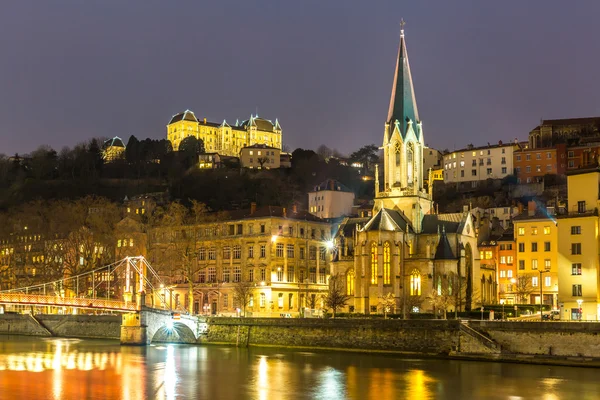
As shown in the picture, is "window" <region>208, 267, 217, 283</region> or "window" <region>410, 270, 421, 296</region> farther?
"window" <region>208, 267, 217, 283</region>

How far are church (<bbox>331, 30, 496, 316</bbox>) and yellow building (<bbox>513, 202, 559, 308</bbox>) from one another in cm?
604

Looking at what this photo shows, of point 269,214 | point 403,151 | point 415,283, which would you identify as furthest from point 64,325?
point 403,151

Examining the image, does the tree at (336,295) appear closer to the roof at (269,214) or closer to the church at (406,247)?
the church at (406,247)

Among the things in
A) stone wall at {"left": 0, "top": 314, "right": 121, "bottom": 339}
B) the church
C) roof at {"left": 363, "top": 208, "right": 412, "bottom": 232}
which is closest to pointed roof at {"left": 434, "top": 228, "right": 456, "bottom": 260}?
the church

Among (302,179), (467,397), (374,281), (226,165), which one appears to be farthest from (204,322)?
(226,165)

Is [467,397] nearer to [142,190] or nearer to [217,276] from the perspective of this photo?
[217,276]

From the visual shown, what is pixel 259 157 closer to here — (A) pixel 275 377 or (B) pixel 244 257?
(B) pixel 244 257

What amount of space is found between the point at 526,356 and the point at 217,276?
44924 mm

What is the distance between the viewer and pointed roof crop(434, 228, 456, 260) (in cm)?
7838

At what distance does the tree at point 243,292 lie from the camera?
83.0m

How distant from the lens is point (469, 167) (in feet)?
456

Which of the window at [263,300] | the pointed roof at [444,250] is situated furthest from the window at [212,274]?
the pointed roof at [444,250]

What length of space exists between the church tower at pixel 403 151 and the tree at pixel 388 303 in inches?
383

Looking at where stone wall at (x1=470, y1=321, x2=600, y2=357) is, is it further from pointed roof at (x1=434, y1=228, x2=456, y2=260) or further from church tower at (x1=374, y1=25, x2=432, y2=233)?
church tower at (x1=374, y1=25, x2=432, y2=233)
